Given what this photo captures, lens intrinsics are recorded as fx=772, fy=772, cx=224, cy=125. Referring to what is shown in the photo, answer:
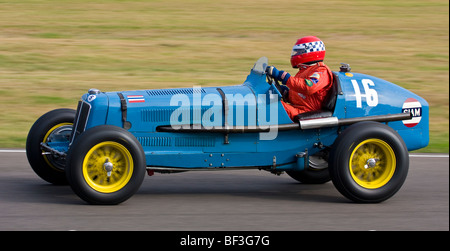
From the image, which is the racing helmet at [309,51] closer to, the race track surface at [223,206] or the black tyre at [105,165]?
the race track surface at [223,206]

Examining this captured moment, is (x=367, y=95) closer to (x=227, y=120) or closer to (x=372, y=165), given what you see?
(x=372, y=165)

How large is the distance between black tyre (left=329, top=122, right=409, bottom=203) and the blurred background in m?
4.01

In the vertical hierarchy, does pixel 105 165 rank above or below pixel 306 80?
below

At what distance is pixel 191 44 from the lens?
1711 centimetres

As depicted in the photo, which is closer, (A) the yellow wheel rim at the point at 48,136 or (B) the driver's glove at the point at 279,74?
(B) the driver's glove at the point at 279,74

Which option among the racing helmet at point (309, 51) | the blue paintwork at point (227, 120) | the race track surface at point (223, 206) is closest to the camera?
the race track surface at point (223, 206)

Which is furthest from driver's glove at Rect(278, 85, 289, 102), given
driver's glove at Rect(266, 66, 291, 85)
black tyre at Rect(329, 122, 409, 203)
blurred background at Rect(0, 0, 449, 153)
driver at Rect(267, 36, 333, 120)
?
blurred background at Rect(0, 0, 449, 153)

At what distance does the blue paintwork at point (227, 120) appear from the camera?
7242mm

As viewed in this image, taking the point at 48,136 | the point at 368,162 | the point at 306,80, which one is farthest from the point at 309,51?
the point at 48,136

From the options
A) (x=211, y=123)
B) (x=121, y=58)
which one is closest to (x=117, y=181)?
(x=211, y=123)

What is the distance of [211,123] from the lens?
7.29 metres

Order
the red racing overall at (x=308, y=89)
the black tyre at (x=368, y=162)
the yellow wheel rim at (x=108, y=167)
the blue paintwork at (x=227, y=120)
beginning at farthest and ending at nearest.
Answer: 1. the red racing overall at (x=308, y=89)
2. the blue paintwork at (x=227, y=120)
3. the black tyre at (x=368, y=162)
4. the yellow wheel rim at (x=108, y=167)

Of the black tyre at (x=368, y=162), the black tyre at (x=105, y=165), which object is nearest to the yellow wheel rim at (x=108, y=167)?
the black tyre at (x=105, y=165)

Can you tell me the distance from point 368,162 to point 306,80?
998mm
